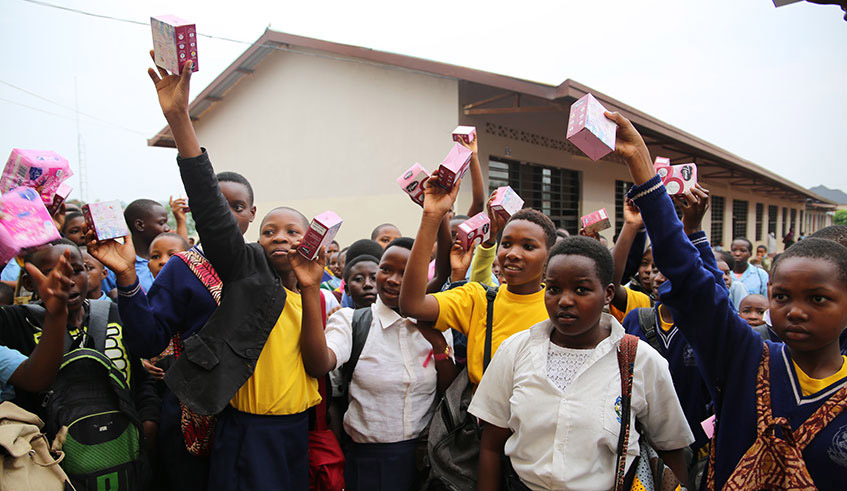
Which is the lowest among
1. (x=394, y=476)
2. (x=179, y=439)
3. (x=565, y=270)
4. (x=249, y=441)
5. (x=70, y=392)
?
(x=394, y=476)

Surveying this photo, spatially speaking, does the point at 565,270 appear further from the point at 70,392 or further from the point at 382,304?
the point at 70,392

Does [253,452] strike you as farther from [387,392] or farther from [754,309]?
[754,309]

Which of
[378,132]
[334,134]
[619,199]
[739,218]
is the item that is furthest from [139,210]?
[739,218]

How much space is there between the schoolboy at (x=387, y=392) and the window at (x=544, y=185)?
21.0ft

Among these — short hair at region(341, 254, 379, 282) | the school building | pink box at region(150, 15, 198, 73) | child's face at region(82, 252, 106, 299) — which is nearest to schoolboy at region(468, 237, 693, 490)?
short hair at region(341, 254, 379, 282)

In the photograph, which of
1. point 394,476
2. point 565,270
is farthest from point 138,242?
point 565,270

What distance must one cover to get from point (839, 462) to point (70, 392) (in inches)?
104

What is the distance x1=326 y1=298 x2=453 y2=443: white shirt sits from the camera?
7.10 ft

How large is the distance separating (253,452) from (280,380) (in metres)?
0.27

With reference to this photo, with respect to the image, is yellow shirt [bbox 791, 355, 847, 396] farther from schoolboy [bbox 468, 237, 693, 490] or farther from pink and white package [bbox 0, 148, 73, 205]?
pink and white package [bbox 0, 148, 73, 205]

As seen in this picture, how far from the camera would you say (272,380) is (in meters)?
1.89

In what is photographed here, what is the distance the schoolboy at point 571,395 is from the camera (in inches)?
62.1

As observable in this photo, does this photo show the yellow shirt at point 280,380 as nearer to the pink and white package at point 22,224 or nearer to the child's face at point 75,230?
the pink and white package at point 22,224

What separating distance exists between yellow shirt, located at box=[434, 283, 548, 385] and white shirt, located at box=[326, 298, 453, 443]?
0.21 m
